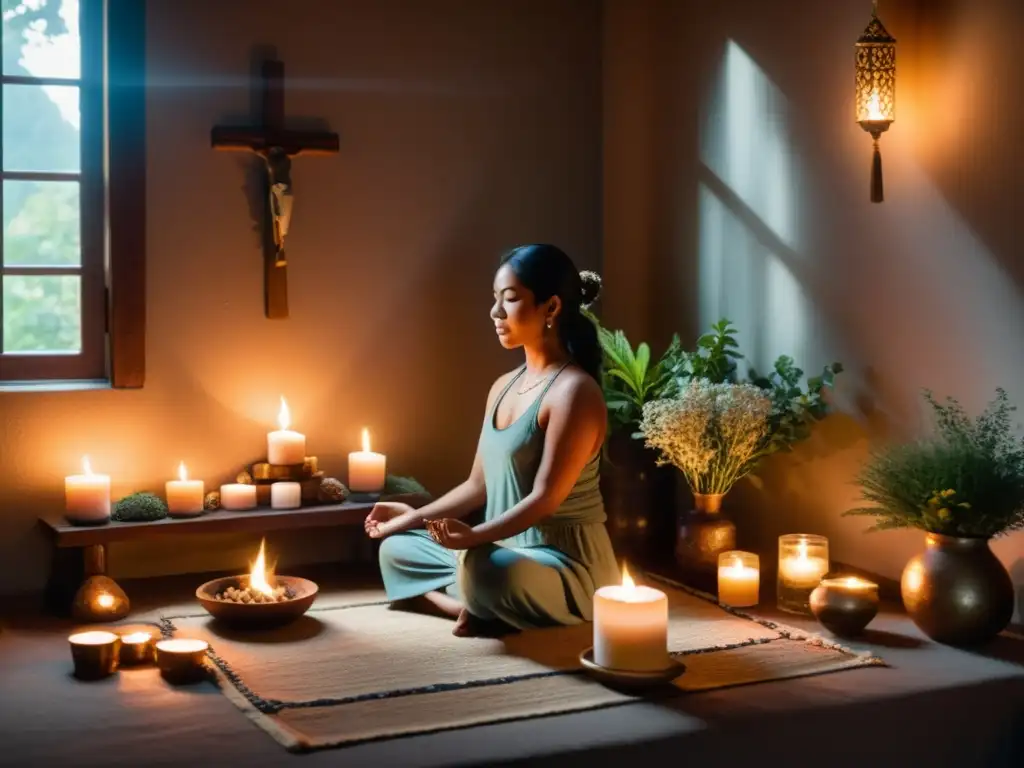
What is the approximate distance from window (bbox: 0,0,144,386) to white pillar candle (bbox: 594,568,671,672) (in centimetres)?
183

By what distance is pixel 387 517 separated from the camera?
368 centimetres

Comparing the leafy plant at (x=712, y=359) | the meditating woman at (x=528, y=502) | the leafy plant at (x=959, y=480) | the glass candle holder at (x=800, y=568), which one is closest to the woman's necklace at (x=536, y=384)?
the meditating woman at (x=528, y=502)

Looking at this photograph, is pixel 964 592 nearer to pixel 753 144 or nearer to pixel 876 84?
pixel 876 84

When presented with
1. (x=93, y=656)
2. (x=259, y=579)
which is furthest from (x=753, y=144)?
(x=93, y=656)

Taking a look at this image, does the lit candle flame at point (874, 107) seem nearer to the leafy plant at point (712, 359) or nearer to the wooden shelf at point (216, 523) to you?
the leafy plant at point (712, 359)

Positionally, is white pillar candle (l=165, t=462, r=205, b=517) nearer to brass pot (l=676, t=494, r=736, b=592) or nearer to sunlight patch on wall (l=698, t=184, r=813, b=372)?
brass pot (l=676, t=494, r=736, b=592)

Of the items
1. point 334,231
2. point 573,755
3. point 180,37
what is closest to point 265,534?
point 334,231

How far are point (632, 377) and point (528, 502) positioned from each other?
Answer: 898 mm

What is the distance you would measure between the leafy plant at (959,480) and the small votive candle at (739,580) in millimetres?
391

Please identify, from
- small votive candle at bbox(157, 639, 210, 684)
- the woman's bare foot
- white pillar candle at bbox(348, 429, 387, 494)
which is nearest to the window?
white pillar candle at bbox(348, 429, 387, 494)

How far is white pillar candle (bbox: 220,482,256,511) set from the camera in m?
3.87

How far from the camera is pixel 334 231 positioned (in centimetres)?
420

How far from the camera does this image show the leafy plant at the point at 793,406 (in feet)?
12.4

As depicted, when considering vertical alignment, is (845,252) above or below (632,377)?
above
